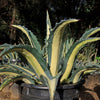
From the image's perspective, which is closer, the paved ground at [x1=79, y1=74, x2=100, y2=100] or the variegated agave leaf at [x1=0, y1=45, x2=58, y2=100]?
the variegated agave leaf at [x1=0, y1=45, x2=58, y2=100]

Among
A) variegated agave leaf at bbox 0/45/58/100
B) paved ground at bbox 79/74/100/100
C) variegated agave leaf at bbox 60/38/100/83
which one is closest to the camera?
variegated agave leaf at bbox 0/45/58/100

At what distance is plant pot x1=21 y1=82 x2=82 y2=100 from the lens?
93 cm

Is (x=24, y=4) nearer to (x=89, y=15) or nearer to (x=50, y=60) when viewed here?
(x=89, y=15)

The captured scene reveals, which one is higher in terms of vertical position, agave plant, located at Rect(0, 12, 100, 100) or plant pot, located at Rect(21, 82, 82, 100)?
agave plant, located at Rect(0, 12, 100, 100)

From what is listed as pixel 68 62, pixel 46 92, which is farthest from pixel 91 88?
pixel 46 92

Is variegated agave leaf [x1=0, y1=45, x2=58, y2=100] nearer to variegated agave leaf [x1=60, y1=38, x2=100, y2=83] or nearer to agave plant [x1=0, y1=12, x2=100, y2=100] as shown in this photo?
agave plant [x1=0, y1=12, x2=100, y2=100]

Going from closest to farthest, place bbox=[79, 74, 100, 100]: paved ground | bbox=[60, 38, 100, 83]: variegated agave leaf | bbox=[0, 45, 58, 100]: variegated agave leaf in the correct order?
bbox=[0, 45, 58, 100]: variegated agave leaf < bbox=[60, 38, 100, 83]: variegated agave leaf < bbox=[79, 74, 100, 100]: paved ground

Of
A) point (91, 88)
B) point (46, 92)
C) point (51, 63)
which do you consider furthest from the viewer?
point (91, 88)

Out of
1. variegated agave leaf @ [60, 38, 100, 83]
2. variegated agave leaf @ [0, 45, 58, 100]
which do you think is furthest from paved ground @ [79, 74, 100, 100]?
variegated agave leaf @ [0, 45, 58, 100]

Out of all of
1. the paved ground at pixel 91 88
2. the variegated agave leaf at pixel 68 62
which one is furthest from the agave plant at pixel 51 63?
the paved ground at pixel 91 88

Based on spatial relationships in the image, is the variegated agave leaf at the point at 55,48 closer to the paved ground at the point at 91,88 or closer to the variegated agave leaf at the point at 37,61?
the variegated agave leaf at the point at 37,61

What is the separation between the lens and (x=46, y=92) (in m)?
0.93

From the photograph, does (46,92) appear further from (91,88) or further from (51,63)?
(91,88)

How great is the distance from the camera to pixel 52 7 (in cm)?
578
